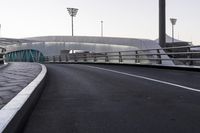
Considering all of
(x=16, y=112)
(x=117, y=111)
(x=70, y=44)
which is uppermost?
(x=70, y=44)

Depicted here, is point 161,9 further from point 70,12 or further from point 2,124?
point 70,12

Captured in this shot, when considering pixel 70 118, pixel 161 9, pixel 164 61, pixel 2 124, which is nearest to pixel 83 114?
pixel 70 118

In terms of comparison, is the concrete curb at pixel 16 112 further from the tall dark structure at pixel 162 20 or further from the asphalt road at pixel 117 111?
the tall dark structure at pixel 162 20

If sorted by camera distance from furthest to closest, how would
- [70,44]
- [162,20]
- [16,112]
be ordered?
1. [70,44]
2. [162,20]
3. [16,112]

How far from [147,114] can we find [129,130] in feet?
4.40

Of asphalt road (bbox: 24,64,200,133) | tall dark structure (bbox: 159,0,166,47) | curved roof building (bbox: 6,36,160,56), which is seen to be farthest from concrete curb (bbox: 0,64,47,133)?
curved roof building (bbox: 6,36,160,56)

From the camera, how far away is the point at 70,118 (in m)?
7.06

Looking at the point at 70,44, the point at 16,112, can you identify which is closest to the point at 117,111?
the point at 16,112

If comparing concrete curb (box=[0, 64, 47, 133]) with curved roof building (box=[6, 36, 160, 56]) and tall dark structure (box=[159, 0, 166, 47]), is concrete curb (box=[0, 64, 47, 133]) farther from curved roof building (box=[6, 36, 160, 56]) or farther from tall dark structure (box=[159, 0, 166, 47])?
curved roof building (box=[6, 36, 160, 56])

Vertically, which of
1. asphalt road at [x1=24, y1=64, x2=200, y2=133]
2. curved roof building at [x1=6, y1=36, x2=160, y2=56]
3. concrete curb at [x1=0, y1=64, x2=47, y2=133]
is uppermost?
curved roof building at [x1=6, y1=36, x2=160, y2=56]

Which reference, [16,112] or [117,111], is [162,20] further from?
[16,112]

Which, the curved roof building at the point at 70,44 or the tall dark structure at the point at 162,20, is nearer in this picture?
the tall dark structure at the point at 162,20

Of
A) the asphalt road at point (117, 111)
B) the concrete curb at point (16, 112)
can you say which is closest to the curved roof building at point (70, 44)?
the asphalt road at point (117, 111)

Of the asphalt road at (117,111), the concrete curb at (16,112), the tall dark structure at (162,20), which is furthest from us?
the tall dark structure at (162,20)
